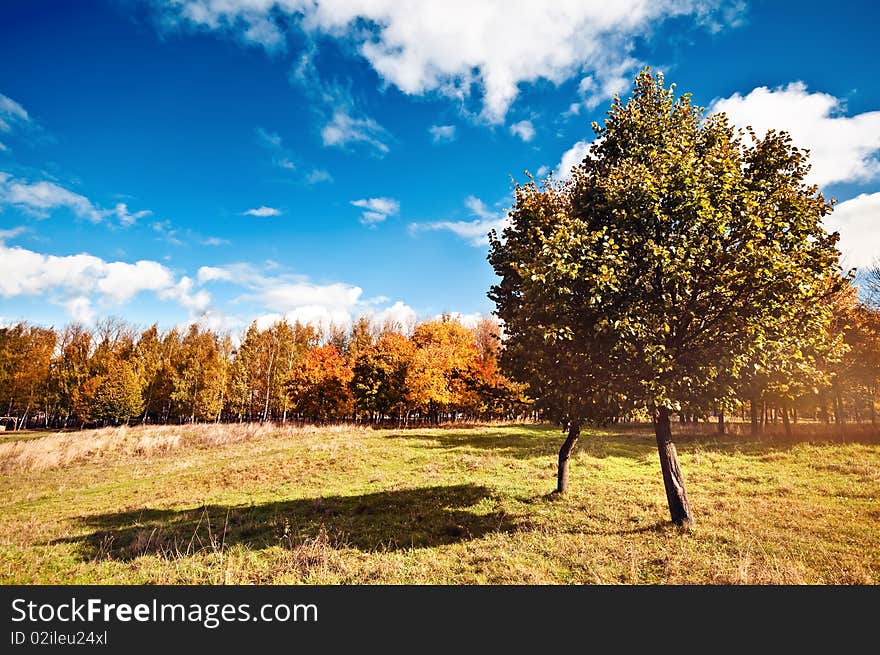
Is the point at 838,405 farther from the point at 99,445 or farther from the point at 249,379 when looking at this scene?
the point at 249,379

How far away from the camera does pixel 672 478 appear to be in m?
12.4

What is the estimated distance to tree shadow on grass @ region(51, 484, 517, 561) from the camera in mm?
12227

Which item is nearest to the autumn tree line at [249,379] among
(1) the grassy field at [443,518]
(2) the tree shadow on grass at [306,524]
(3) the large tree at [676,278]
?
(1) the grassy field at [443,518]

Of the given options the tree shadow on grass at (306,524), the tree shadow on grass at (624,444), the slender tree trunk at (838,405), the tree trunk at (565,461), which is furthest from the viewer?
the slender tree trunk at (838,405)

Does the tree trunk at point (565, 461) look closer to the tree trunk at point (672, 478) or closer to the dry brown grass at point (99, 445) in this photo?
the tree trunk at point (672, 478)

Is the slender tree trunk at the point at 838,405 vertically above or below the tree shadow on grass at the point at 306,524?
above

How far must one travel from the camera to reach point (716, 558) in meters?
9.59

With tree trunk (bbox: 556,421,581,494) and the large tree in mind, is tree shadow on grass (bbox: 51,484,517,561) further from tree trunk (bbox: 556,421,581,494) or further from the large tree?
the large tree

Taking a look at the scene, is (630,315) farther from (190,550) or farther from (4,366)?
(4,366)

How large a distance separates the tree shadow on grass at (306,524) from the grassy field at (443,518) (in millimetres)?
97

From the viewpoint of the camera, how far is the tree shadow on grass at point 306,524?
481 inches

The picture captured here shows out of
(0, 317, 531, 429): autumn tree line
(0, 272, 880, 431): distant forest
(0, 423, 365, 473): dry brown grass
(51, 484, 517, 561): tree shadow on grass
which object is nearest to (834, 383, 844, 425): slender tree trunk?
(0, 272, 880, 431): distant forest

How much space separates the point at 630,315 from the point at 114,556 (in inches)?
A: 638
